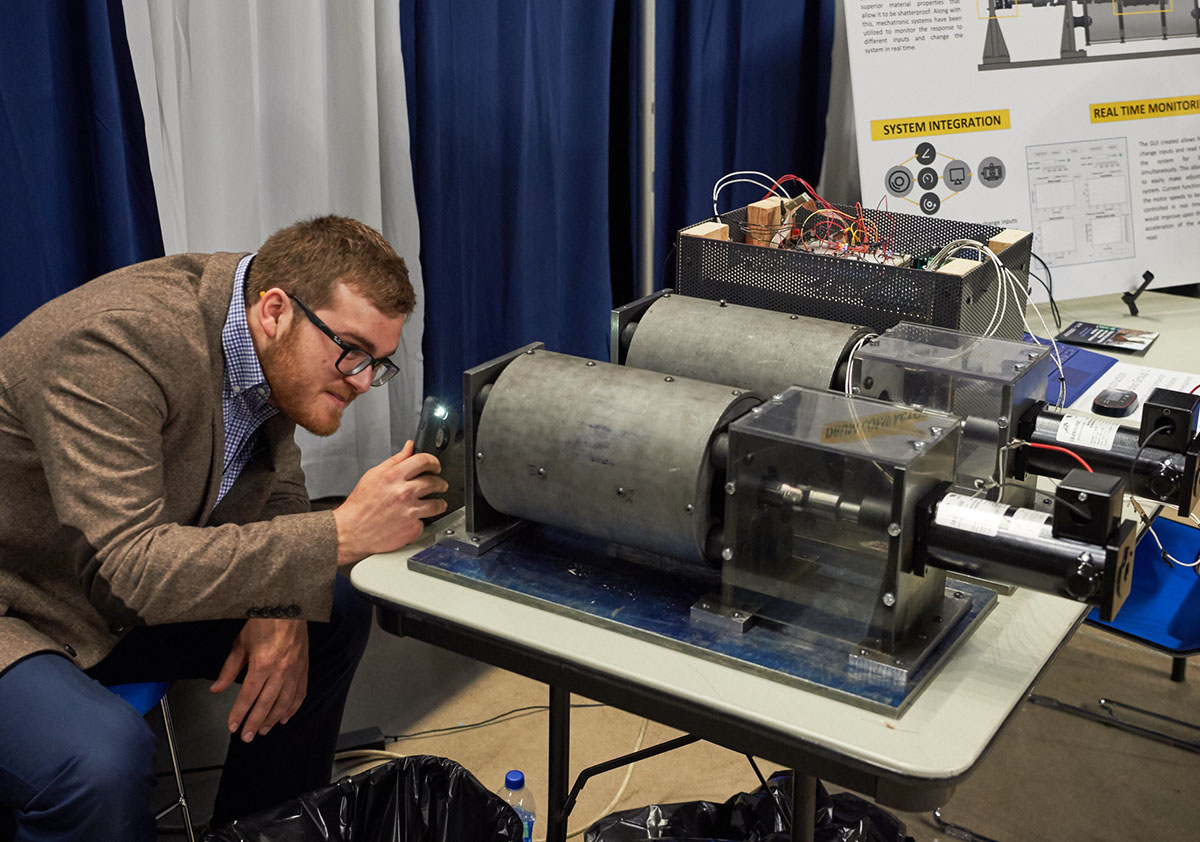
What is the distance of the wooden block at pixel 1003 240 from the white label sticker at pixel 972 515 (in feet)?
2.98

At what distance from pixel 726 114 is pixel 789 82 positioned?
0.29 meters

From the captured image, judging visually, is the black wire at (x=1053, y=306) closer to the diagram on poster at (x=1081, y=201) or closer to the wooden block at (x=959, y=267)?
the diagram on poster at (x=1081, y=201)

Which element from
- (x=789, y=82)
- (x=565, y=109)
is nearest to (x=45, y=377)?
(x=565, y=109)

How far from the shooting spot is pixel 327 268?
151cm

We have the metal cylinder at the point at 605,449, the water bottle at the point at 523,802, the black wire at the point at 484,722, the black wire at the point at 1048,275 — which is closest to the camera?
the metal cylinder at the point at 605,449

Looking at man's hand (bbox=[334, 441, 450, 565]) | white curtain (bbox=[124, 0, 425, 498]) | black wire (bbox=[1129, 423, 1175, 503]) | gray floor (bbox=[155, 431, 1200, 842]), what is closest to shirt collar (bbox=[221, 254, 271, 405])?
man's hand (bbox=[334, 441, 450, 565])

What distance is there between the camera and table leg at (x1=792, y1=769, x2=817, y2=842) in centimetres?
128

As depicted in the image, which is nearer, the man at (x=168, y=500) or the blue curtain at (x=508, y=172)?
the man at (x=168, y=500)

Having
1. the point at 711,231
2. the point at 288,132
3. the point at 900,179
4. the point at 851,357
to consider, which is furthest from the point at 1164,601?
the point at 288,132

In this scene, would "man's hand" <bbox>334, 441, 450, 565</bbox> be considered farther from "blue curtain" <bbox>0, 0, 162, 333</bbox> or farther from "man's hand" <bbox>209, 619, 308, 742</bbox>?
"blue curtain" <bbox>0, 0, 162, 333</bbox>

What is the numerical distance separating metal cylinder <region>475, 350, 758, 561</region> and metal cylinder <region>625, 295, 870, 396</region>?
→ 0.24 meters

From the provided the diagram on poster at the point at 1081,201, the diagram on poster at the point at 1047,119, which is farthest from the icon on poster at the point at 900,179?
the diagram on poster at the point at 1081,201

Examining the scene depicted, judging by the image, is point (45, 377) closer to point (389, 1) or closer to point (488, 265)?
point (389, 1)

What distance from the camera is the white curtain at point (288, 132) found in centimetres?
215
